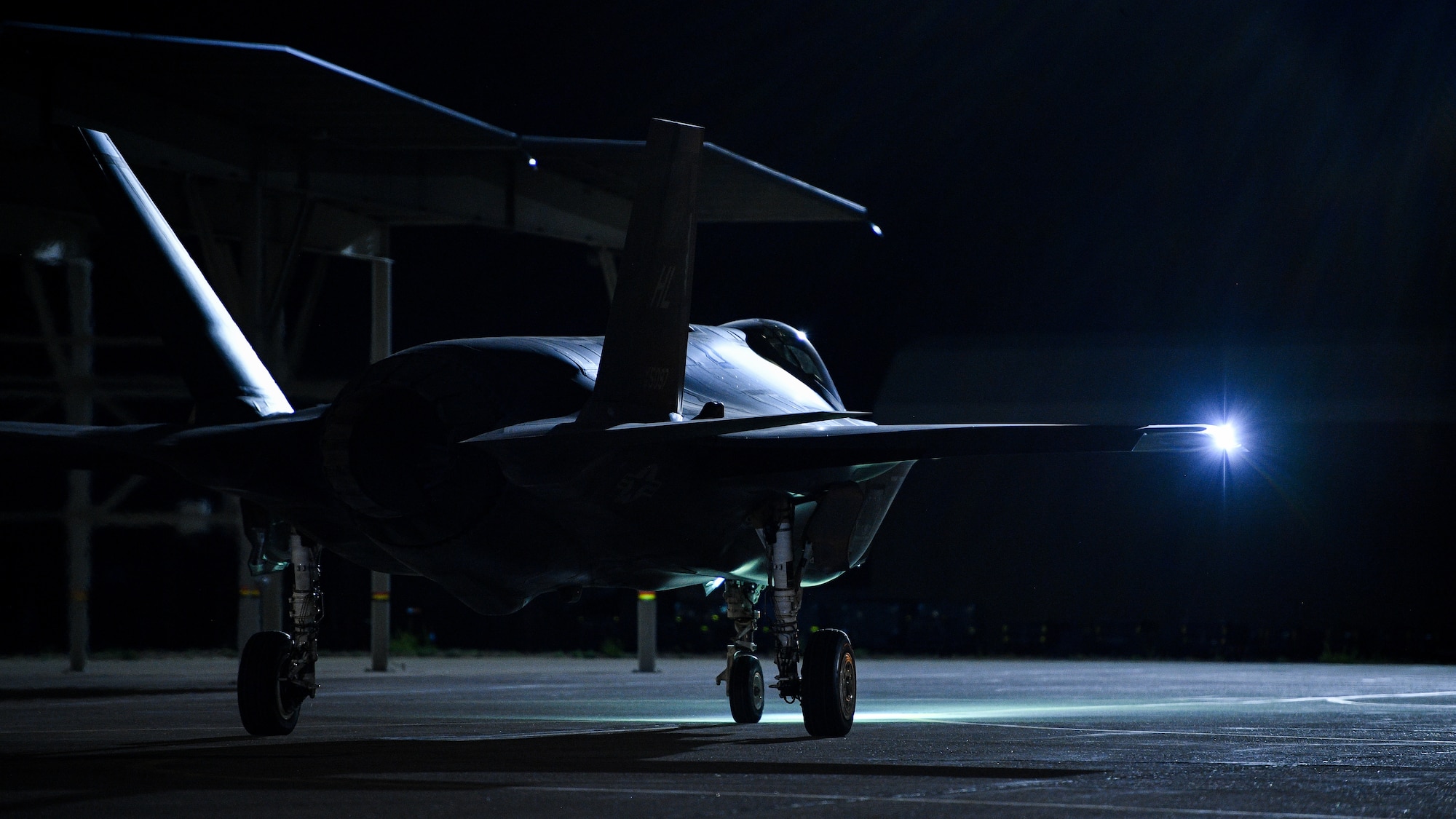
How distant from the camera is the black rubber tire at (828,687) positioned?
1400cm

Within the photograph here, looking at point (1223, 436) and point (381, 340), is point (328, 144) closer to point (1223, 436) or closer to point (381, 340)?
point (381, 340)

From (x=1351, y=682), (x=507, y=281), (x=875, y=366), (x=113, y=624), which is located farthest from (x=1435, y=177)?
(x=113, y=624)

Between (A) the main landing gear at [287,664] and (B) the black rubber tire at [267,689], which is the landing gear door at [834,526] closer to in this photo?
(A) the main landing gear at [287,664]

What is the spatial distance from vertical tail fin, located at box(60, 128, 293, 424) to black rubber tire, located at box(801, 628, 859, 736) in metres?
5.23

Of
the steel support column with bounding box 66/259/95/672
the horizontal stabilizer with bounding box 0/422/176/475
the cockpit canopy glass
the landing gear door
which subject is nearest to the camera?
the landing gear door

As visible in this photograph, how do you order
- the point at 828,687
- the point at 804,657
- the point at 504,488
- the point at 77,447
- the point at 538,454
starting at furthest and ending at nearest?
1. the point at 77,447
2. the point at 804,657
3. the point at 828,687
4. the point at 504,488
5. the point at 538,454

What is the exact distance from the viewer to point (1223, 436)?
46.2 feet

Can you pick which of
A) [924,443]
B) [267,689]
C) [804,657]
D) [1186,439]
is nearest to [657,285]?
[924,443]

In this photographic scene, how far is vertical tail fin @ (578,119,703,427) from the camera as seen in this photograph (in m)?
13.5

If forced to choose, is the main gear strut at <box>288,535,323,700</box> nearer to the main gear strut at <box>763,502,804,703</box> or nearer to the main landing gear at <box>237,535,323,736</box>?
the main landing gear at <box>237,535,323,736</box>

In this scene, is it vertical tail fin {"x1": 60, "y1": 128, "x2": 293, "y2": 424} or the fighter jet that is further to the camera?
vertical tail fin {"x1": 60, "y1": 128, "x2": 293, "y2": 424}

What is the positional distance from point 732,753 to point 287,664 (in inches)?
183

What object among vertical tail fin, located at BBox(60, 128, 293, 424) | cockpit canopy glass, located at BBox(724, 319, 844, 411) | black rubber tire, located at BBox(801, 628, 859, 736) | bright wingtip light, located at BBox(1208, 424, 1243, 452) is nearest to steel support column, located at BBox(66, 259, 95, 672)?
vertical tail fin, located at BBox(60, 128, 293, 424)

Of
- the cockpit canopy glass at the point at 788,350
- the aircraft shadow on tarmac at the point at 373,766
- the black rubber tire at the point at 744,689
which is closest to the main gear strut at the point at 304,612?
the aircraft shadow on tarmac at the point at 373,766
